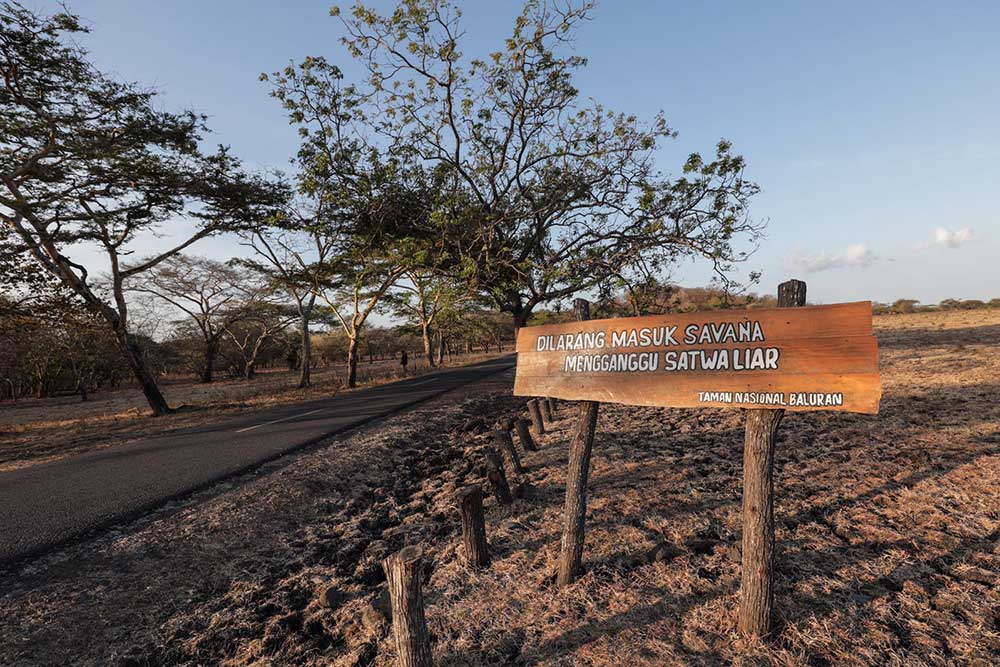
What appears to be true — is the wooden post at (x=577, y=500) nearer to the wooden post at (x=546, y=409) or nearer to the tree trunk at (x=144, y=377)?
the wooden post at (x=546, y=409)

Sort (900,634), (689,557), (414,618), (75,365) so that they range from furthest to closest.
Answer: (75,365) < (689,557) < (900,634) < (414,618)

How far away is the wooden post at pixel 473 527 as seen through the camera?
3.84m

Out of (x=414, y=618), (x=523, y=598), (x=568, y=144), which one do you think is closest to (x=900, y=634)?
(x=523, y=598)

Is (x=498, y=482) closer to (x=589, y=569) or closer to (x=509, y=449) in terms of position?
(x=509, y=449)

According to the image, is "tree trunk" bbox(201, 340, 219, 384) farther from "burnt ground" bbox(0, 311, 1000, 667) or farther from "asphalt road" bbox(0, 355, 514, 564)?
"burnt ground" bbox(0, 311, 1000, 667)

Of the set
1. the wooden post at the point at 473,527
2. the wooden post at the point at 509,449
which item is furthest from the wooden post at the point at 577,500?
the wooden post at the point at 509,449

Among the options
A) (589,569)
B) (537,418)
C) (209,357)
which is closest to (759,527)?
(589,569)

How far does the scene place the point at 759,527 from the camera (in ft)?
8.94

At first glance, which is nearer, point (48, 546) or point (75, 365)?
point (48, 546)

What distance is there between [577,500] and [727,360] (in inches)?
65.8

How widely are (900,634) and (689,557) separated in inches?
51.9

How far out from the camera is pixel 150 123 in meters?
11.1

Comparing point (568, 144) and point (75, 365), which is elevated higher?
point (568, 144)

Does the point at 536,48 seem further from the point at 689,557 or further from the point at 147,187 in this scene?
the point at 147,187
